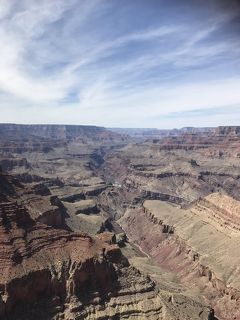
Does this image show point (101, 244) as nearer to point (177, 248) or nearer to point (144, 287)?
point (144, 287)

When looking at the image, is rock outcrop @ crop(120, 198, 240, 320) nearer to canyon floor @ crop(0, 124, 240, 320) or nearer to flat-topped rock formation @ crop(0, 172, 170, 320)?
canyon floor @ crop(0, 124, 240, 320)

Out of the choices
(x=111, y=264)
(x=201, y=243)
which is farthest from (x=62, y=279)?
(x=201, y=243)

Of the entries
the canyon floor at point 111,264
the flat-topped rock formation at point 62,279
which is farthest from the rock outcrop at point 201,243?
the flat-topped rock formation at point 62,279

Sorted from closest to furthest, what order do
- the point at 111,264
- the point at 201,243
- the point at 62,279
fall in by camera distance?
1. the point at 62,279
2. the point at 111,264
3. the point at 201,243

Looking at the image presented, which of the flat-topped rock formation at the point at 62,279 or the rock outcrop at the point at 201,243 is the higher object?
the flat-topped rock formation at the point at 62,279

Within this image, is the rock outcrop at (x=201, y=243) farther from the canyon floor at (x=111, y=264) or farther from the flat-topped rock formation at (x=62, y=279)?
the flat-topped rock formation at (x=62, y=279)

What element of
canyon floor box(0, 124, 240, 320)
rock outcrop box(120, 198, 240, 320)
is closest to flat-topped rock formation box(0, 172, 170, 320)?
canyon floor box(0, 124, 240, 320)

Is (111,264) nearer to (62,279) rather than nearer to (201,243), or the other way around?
(62,279)

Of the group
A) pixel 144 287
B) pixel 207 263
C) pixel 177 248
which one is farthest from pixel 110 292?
pixel 177 248

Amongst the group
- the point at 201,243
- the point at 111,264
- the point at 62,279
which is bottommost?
the point at 201,243

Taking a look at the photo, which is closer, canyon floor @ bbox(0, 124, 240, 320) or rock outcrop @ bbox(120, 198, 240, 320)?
canyon floor @ bbox(0, 124, 240, 320)

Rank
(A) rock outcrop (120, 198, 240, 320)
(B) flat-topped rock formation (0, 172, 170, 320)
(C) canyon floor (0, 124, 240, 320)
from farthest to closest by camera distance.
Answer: (A) rock outcrop (120, 198, 240, 320), (C) canyon floor (0, 124, 240, 320), (B) flat-topped rock formation (0, 172, 170, 320)
